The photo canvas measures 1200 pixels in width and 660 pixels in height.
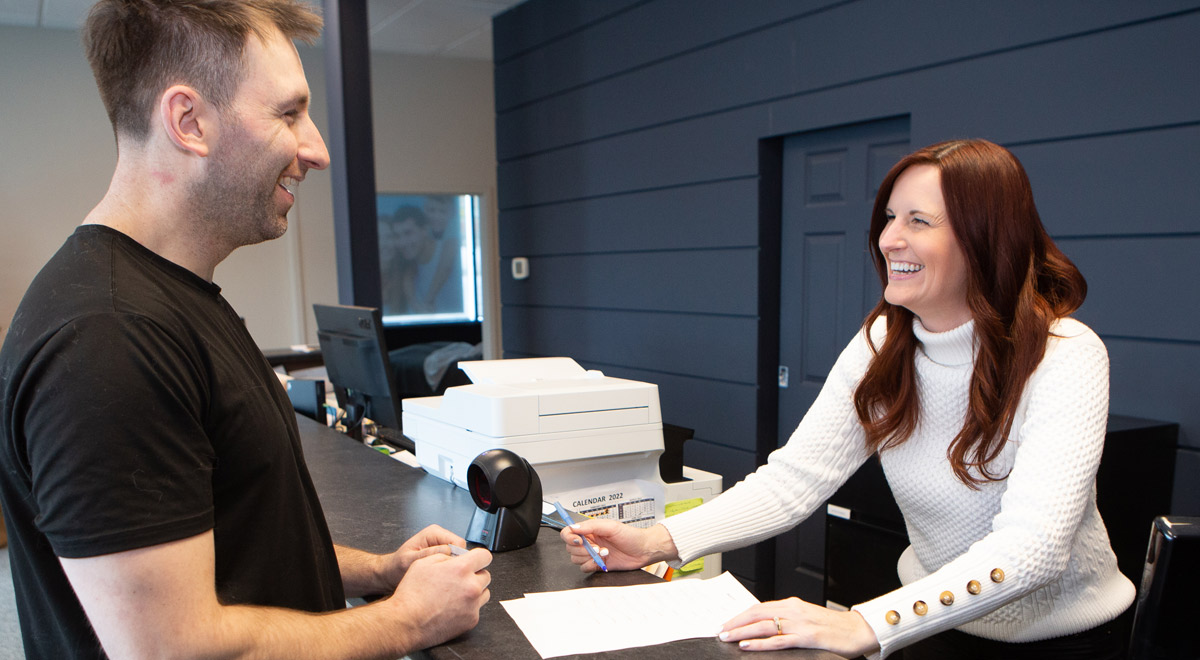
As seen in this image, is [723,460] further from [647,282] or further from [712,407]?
[647,282]

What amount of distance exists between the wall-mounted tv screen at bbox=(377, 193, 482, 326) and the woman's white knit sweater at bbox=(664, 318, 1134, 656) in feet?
16.1

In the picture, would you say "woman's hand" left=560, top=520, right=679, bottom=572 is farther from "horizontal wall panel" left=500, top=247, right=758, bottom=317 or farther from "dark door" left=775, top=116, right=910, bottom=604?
"horizontal wall panel" left=500, top=247, right=758, bottom=317

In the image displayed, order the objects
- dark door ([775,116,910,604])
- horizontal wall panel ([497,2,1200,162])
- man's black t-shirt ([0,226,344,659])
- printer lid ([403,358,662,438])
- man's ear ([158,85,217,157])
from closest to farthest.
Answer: man's black t-shirt ([0,226,344,659]), man's ear ([158,85,217,157]), printer lid ([403,358,662,438]), horizontal wall panel ([497,2,1200,162]), dark door ([775,116,910,604])

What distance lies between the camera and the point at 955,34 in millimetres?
2479

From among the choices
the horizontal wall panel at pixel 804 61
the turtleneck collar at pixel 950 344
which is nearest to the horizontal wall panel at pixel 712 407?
the horizontal wall panel at pixel 804 61

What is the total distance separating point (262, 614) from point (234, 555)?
2.9 inches

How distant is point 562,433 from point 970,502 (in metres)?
0.75

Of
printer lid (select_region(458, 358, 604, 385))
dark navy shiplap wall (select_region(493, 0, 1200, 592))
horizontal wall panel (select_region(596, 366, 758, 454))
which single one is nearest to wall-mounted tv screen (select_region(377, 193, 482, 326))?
dark navy shiplap wall (select_region(493, 0, 1200, 592))

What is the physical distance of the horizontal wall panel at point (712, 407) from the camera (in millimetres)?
3277

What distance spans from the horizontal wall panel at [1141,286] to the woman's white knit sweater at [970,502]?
98 centimetres

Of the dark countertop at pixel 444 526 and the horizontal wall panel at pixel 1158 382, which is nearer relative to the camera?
the dark countertop at pixel 444 526

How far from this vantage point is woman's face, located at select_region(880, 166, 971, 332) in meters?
1.37

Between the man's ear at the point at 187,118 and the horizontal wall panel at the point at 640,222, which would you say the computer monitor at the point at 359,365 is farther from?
the horizontal wall panel at the point at 640,222

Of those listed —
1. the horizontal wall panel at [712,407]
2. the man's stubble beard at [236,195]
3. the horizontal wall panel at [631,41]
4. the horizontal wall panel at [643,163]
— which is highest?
the horizontal wall panel at [631,41]
